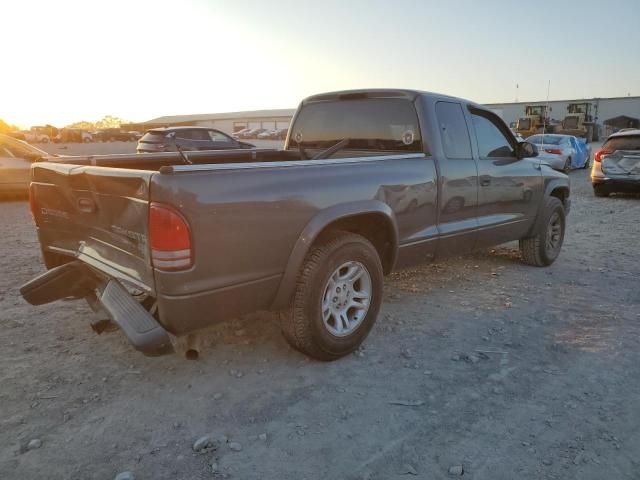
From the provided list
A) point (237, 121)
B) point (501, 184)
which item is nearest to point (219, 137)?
point (501, 184)

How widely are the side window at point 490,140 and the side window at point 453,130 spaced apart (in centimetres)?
23

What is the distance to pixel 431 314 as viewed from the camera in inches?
170

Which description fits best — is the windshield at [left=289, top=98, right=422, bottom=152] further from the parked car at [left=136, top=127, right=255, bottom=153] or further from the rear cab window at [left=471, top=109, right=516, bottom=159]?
the parked car at [left=136, top=127, right=255, bottom=153]

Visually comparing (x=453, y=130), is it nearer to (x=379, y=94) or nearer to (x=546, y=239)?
(x=379, y=94)

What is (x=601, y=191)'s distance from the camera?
459 inches

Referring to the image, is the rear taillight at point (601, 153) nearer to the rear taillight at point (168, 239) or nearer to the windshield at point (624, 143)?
the windshield at point (624, 143)

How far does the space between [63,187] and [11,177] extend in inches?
294

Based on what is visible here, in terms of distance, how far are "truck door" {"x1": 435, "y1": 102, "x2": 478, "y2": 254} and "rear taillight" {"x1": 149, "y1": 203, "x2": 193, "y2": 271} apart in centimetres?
234

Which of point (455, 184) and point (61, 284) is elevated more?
point (455, 184)

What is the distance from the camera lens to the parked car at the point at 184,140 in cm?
1614

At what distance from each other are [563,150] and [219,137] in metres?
12.1

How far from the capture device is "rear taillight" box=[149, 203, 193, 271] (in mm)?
2498

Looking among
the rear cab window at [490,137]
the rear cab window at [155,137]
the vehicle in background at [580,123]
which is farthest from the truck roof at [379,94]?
the vehicle in background at [580,123]

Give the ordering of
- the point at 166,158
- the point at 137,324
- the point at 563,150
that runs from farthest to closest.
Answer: the point at 563,150
the point at 166,158
the point at 137,324
